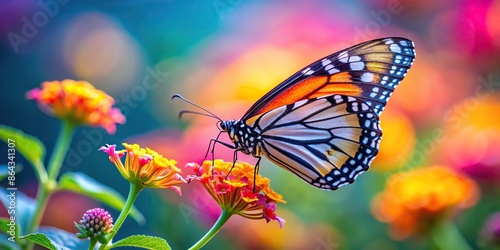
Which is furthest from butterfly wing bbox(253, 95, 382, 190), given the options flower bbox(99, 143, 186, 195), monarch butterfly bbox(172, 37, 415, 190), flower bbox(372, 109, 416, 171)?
flower bbox(372, 109, 416, 171)

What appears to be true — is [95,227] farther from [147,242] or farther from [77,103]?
[77,103]

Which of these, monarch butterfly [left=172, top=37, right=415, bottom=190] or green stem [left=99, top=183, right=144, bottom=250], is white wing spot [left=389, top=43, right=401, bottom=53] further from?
green stem [left=99, top=183, right=144, bottom=250]

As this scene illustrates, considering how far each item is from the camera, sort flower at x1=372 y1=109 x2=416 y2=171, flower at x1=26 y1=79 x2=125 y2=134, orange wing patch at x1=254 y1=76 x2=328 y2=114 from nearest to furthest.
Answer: flower at x1=26 y1=79 x2=125 y2=134, orange wing patch at x1=254 y1=76 x2=328 y2=114, flower at x1=372 y1=109 x2=416 y2=171

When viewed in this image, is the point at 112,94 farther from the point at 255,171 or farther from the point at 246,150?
the point at 255,171

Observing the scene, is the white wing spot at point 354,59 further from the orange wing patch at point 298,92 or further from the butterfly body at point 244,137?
the butterfly body at point 244,137

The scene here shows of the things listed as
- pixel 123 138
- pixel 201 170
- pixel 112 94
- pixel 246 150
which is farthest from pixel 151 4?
pixel 201 170

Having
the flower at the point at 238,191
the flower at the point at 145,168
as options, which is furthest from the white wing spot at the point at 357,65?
the flower at the point at 145,168

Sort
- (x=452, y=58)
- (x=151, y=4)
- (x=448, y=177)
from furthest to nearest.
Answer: (x=151, y=4) → (x=452, y=58) → (x=448, y=177)
